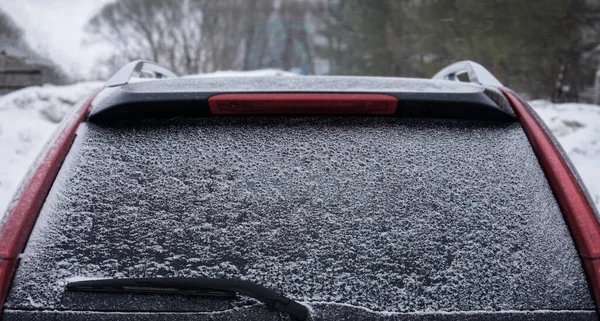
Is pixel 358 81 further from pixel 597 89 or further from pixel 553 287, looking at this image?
pixel 597 89

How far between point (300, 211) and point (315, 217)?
45 millimetres

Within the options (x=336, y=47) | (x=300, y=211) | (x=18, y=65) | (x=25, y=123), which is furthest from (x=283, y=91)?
(x=336, y=47)

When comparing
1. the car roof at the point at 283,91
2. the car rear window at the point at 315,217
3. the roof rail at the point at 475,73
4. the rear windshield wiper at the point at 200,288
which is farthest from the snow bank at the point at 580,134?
the rear windshield wiper at the point at 200,288

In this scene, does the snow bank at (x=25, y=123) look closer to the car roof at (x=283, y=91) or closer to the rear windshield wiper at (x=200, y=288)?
the car roof at (x=283, y=91)

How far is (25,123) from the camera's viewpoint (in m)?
10.8

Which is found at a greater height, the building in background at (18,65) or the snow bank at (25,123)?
the building in background at (18,65)

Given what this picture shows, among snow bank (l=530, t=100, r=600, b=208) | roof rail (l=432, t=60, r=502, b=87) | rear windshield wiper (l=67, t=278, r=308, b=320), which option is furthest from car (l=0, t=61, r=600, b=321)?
snow bank (l=530, t=100, r=600, b=208)

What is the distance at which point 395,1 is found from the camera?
17.9 metres

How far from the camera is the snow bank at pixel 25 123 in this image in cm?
840

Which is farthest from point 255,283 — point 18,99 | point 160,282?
point 18,99

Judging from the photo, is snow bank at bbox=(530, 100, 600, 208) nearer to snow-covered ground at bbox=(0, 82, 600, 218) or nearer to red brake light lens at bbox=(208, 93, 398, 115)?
snow-covered ground at bbox=(0, 82, 600, 218)

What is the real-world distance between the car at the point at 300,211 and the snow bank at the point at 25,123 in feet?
21.4

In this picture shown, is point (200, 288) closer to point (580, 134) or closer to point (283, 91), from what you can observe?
point (283, 91)

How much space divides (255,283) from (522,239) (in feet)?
2.37
